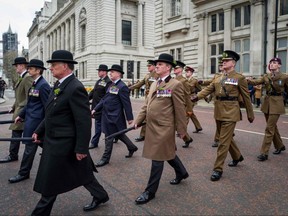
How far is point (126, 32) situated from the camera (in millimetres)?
56938

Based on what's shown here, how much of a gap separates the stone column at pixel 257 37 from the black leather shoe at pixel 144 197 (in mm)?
20548

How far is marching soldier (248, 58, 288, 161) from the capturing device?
6.59 metres

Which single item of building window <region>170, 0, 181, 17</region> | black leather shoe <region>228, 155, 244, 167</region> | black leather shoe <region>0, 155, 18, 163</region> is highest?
building window <region>170, 0, 181, 17</region>

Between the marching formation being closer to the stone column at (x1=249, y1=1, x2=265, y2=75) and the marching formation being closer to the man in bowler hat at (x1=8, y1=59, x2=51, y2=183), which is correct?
the man in bowler hat at (x1=8, y1=59, x2=51, y2=183)

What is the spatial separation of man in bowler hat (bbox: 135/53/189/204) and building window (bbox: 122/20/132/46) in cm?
5313

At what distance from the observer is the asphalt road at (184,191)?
159 inches

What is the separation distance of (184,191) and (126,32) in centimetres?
5442

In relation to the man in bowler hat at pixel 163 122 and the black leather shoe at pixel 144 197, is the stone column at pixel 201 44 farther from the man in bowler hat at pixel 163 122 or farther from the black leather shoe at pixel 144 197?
the black leather shoe at pixel 144 197

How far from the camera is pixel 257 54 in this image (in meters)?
22.8

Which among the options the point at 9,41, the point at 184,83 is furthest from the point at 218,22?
the point at 9,41

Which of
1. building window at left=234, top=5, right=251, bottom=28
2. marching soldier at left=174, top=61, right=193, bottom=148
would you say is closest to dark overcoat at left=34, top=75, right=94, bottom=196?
marching soldier at left=174, top=61, right=193, bottom=148

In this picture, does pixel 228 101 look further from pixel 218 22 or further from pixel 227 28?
pixel 218 22

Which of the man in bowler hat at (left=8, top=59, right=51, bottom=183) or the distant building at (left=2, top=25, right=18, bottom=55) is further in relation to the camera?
the distant building at (left=2, top=25, right=18, bottom=55)

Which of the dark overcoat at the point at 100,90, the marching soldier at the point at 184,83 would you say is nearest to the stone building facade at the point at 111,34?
the marching soldier at the point at 184,83
